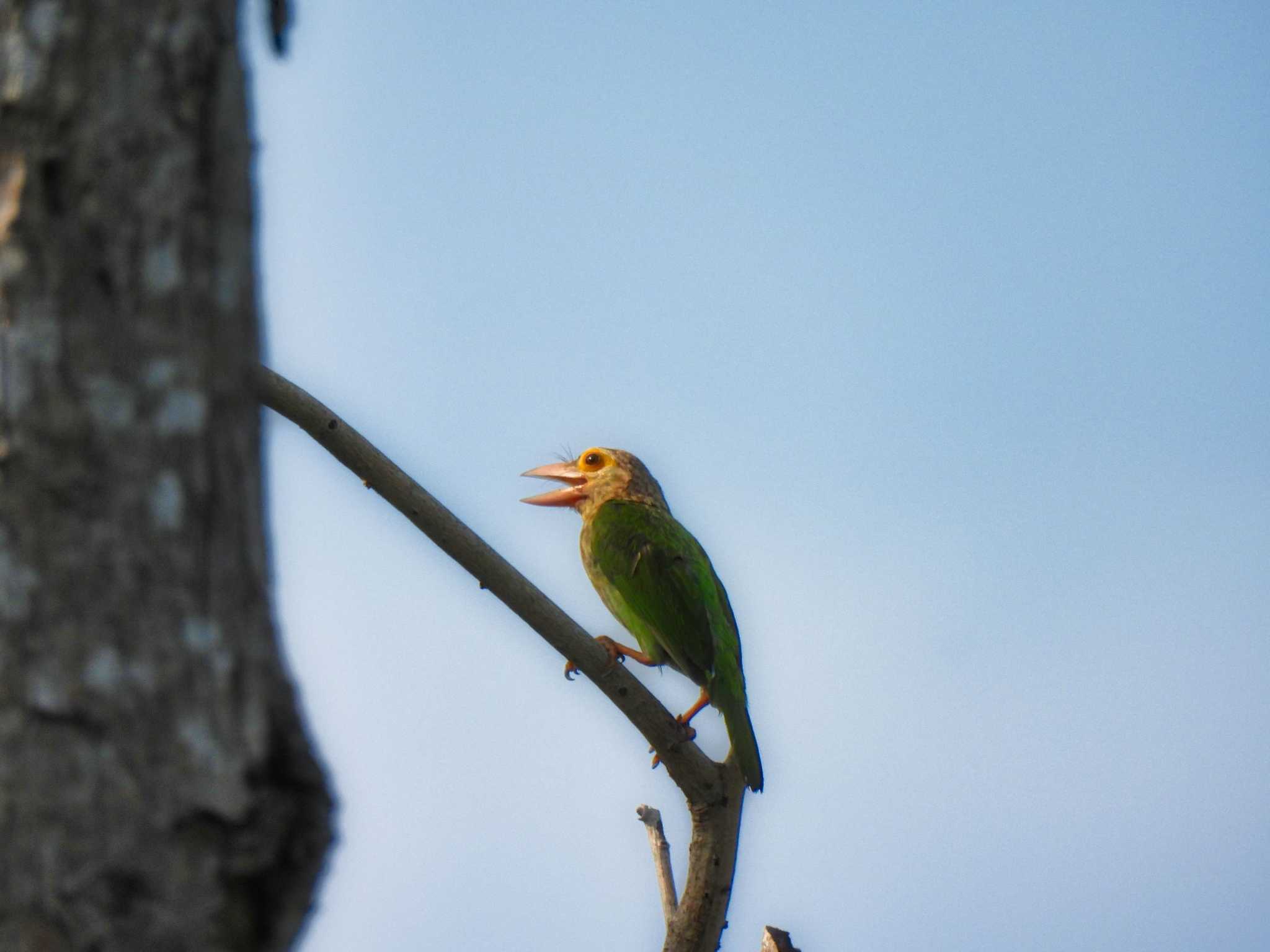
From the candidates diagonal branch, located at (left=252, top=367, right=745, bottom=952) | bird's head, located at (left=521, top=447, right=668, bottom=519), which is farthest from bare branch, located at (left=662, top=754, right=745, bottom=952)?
bird's head, located at (left=521, top=447, right=668, bottom=519)

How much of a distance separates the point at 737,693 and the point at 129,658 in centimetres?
416

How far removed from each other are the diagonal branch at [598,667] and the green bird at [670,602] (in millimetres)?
395

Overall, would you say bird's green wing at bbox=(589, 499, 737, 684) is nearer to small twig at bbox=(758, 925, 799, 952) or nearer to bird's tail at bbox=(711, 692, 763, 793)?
bird's tail at bbox=(711, 692, 763, 793)

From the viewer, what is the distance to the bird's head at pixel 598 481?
6.46 m

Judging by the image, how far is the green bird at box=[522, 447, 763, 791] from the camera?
203 inches

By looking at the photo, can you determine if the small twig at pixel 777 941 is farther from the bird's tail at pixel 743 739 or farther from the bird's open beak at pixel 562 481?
the bird's open beak at pixel 562 481

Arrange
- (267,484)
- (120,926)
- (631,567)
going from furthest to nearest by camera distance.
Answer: (631,567)
(267,484)
(120,926)

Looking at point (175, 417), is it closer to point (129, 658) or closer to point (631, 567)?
point (129, 658)

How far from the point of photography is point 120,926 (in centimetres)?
125

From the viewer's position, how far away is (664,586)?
549cm

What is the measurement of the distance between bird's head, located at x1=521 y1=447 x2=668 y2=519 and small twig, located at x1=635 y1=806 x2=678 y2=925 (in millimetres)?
2053

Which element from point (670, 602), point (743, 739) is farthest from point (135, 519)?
point (670, 602)

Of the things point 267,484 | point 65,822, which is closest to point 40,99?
point 267,484

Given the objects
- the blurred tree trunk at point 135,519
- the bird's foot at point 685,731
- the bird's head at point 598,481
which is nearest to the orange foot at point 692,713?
the bird's foot at point 685,731
